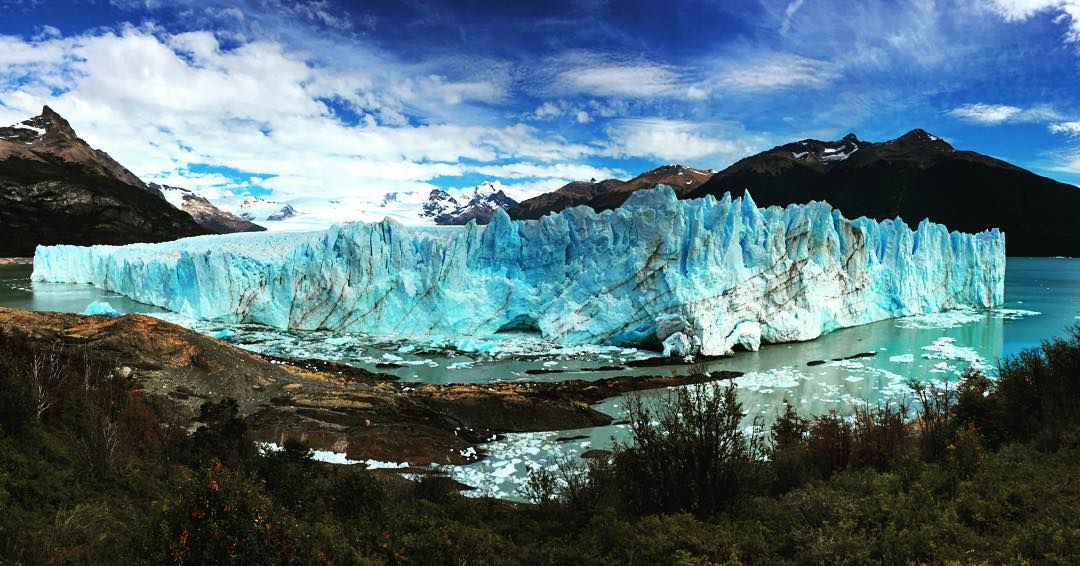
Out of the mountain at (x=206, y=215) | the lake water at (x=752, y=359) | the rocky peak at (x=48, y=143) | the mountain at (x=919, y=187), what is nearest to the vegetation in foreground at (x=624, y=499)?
the lake water at (x=752, y=359)

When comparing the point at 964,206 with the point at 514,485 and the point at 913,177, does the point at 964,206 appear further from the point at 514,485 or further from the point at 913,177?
the point at 514,485

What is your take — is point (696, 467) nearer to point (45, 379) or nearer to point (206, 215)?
point (45, 379)

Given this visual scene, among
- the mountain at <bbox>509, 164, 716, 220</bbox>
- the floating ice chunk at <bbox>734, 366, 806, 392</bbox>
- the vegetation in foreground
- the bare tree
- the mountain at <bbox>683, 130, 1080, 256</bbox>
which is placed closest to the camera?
the vegetation in foreground

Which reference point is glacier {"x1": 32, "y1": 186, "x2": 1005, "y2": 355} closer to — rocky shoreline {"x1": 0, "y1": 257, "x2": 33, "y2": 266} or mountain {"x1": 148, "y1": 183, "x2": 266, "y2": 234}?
rocky shoreline {"x1": 0, "y1": 257, "x2": 33, "y2": 266}

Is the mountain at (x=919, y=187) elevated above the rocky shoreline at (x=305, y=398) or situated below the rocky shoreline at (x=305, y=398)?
above

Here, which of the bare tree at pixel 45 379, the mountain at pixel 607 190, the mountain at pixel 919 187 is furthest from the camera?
the mountain at pixel 607 190

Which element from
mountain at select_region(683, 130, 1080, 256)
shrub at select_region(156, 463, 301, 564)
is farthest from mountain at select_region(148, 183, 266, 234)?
shrub at select_region(156, 463, 301, 564)

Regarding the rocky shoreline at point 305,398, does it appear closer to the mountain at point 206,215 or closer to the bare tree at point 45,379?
the bare tree at point 45,379
